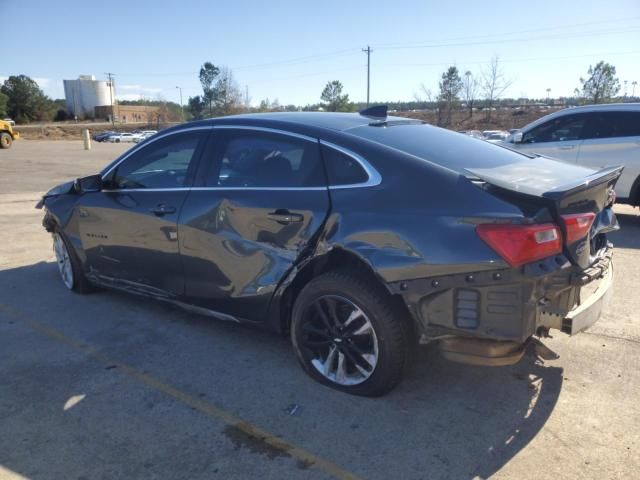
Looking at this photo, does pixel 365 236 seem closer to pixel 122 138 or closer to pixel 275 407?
pixel 275 407

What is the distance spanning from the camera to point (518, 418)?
302 cm

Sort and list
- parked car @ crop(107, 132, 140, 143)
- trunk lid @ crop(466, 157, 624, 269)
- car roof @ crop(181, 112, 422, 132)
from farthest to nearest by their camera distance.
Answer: parked car @ crop(107, 132, 140, 143), car roof @ crop(181, 112, 422, 132), trunk lid @ crop(466, 157, 624, 269)

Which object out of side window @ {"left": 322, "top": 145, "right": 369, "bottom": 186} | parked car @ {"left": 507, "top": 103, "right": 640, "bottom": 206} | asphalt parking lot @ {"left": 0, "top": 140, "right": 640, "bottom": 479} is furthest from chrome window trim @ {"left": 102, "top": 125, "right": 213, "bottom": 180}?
parked car @ {"left": 507, "top": 103, "right": 640, "bottom": 206}

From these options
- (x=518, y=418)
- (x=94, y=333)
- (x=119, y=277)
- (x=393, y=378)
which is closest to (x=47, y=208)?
(x=119, y=277)

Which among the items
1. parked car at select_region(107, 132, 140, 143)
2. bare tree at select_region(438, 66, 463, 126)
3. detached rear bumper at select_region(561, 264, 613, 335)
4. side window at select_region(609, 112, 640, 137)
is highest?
bare tree at select_region(438, 66, 463, 126)

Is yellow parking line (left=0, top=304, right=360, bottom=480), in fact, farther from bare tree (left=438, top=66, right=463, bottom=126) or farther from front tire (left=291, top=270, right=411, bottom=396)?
bare tree (left=438, top=66, right=463, bottom=126)

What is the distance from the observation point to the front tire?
120 inches

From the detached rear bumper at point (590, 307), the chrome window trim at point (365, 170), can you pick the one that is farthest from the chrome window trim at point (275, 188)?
the detached rear bumper at point (590, 307)

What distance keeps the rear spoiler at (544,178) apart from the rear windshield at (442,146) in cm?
11

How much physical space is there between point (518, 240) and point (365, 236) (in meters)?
0.81

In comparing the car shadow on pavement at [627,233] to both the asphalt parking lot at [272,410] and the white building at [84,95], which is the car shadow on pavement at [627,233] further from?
the white building at [84,95]

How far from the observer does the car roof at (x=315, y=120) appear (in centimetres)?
358

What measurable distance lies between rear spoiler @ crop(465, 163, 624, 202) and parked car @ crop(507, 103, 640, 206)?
4619 millimetres

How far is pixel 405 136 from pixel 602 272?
4.72ft
